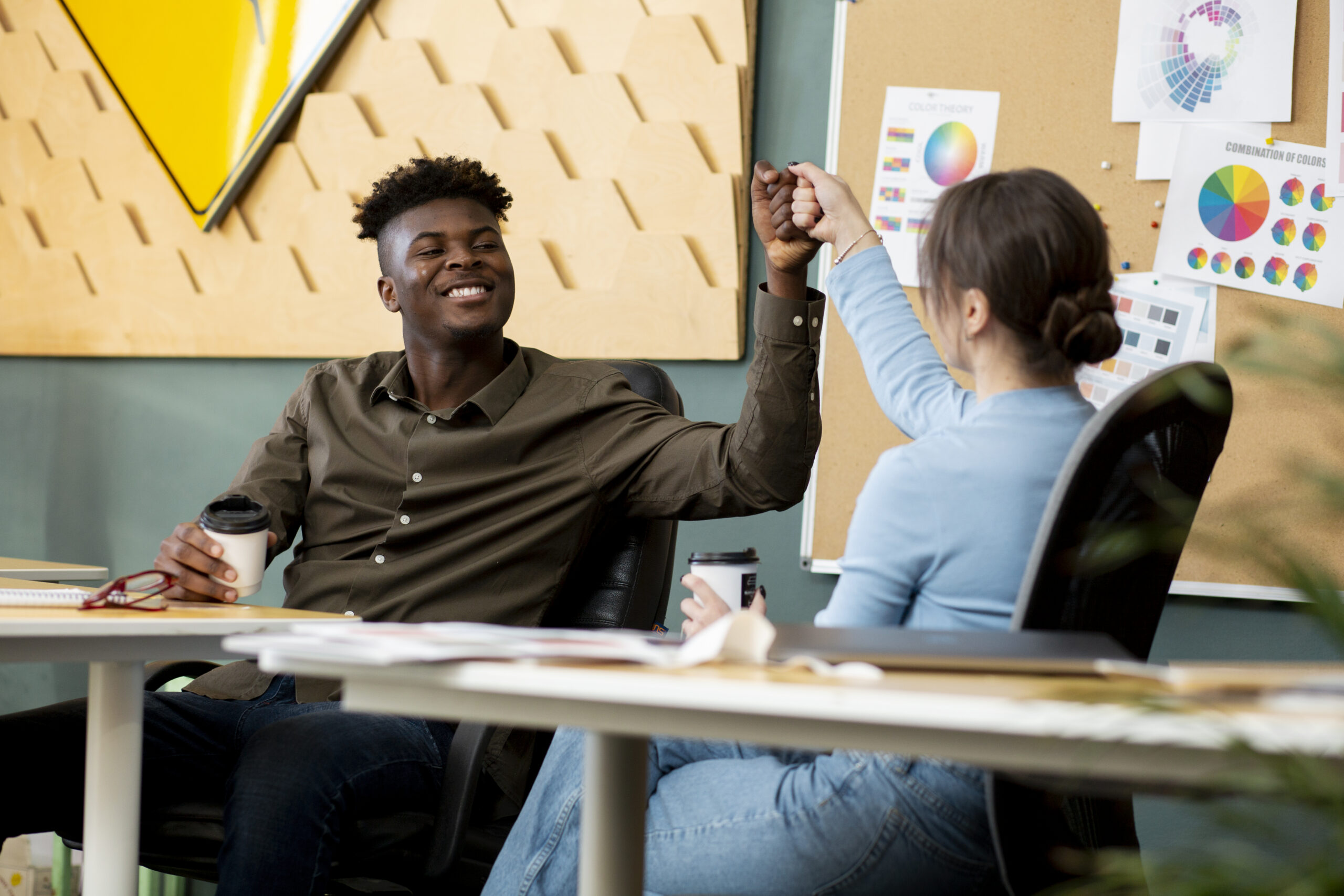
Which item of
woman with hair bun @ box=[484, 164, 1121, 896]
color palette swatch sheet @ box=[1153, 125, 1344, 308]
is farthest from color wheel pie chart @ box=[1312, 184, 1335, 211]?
woman with hair bun @ box=[484, 164, 1121, 896]

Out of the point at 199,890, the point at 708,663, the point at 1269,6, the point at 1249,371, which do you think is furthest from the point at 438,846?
the point at 1269,6

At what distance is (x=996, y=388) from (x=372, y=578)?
1090 millimetres

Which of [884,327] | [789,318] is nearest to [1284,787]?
[884,327]

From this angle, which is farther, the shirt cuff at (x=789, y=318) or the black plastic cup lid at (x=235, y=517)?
the shirt cuff at (x=789, y=318)

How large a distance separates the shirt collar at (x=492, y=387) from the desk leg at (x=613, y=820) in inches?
39.1

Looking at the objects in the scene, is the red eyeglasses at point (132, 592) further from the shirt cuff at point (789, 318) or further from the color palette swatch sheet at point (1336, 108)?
the color palette swatch sheet at point (1336, 108)

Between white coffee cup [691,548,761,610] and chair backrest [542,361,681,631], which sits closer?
white coffee cup [691,548,761,610]

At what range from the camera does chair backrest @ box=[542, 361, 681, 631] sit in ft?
5.79

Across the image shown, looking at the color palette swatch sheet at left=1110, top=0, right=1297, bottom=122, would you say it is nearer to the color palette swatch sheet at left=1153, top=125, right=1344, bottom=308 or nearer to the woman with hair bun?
the color palette swatch sheet at left=1153, top=125, right=1344, bottom=308

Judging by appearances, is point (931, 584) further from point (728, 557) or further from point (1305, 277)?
point (1305, 277)

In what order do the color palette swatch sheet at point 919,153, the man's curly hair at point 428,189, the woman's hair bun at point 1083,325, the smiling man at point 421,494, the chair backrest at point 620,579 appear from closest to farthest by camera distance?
the woman's hair bun at point 1083,325 → the smiling man at point 421,494 → the chair backrest at point 620,579 → the man's curly hair at point 428,189 → the color palette swatch sheet at point 919,153

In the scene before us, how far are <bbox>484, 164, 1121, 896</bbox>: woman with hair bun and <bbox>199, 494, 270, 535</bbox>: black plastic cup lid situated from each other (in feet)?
1.78

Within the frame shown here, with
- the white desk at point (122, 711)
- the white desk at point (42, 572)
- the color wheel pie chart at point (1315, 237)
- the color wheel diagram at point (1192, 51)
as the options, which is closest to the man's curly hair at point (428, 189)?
the white desk at point (42, 572)

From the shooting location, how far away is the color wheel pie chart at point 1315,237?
6.84 ft
